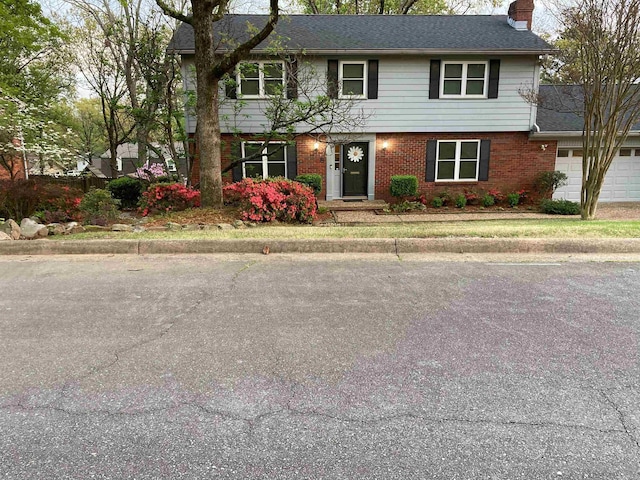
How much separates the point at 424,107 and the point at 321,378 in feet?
46.0

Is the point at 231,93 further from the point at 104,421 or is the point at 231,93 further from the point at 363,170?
the point at 104,421

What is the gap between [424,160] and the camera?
1589 cm

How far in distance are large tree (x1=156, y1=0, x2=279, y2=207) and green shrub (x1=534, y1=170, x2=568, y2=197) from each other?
11.4 meters

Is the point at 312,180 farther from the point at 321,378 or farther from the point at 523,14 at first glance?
the point at 321,378

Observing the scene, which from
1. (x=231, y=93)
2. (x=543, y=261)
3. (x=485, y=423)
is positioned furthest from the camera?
(x=231, y=93)

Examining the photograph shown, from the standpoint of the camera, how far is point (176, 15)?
9945 mm

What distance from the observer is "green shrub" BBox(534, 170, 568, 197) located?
15.8 metres

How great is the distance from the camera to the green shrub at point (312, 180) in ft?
49.1

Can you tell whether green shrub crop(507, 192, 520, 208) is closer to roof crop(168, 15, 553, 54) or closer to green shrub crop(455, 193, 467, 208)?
green shrub crop(455, 193, 467, 208)

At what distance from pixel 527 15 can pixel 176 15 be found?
1298 cm

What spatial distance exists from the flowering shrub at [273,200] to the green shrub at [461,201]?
22.6 ft

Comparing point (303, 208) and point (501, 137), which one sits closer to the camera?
point (303, 208)

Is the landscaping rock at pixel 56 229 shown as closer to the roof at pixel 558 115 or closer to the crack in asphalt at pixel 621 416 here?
the crack in asphalt at pixel 621 416

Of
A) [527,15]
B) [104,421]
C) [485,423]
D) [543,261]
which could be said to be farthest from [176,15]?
[527,15]
